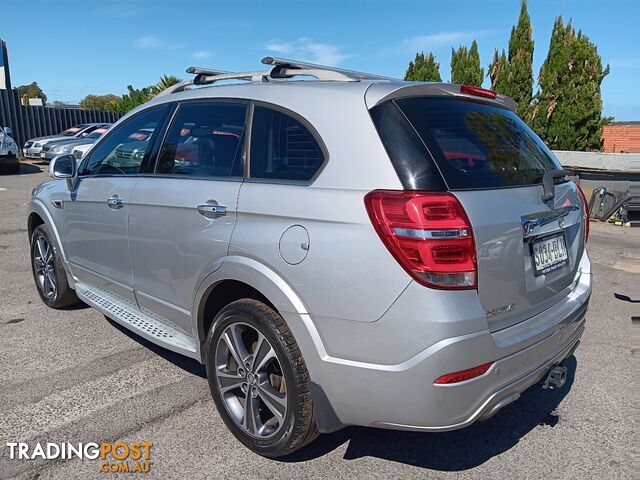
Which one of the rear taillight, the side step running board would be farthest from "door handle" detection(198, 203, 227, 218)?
the rear taillight

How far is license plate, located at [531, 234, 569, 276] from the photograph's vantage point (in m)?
2.54

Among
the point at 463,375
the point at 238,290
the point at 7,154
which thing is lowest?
the point at 463,375

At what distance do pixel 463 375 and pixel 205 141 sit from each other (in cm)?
194

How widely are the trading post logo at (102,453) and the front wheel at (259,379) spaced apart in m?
0.45

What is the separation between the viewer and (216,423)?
3.09m

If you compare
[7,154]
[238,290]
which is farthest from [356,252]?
[7,154]

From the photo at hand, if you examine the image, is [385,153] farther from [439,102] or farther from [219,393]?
[219,393]

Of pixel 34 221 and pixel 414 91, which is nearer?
pixel 414 91

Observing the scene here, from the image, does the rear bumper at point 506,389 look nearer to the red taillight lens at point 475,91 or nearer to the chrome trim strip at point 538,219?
the chrome trim strip at point 538,219

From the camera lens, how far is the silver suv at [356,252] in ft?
7.14

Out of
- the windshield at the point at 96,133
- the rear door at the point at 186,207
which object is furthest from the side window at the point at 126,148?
the windshield at the point at 96,133

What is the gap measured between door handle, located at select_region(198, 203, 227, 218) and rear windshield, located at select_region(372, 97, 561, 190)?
93 centimetres

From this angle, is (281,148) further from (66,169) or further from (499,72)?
(499,72)

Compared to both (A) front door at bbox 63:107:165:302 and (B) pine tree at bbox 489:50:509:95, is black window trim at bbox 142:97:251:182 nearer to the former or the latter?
(A) front door at bbox 63:107:165:302
